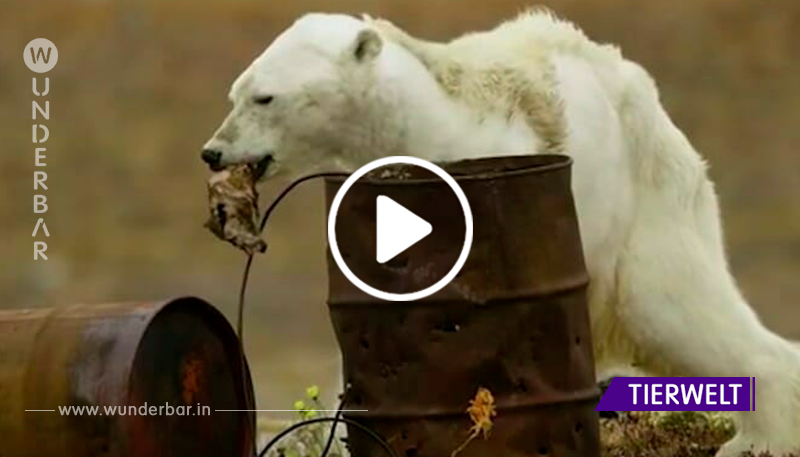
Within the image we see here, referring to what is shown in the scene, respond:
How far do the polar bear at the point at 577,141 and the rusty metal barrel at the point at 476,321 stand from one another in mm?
525

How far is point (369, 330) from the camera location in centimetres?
391

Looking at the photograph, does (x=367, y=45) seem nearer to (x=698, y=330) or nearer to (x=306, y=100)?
(x=306, y=100)

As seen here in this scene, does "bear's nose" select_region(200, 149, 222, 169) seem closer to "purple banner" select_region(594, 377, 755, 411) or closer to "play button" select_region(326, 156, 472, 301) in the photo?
"play button" select_region(326, 156, 472, 301)

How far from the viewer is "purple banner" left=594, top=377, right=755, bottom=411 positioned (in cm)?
500

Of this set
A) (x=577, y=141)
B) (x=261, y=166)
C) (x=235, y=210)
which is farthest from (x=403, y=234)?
(x=577, y=141)

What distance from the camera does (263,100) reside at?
432 cm

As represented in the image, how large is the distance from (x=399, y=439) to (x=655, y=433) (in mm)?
1751

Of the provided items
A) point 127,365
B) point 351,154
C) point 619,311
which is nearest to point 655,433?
point 619,311

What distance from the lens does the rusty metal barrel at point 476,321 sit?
12.5ft

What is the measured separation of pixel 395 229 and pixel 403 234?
0.02m

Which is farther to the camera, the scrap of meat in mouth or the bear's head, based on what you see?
the bear's head

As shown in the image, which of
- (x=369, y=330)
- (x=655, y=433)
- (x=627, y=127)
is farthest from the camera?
(x=655, y=433)

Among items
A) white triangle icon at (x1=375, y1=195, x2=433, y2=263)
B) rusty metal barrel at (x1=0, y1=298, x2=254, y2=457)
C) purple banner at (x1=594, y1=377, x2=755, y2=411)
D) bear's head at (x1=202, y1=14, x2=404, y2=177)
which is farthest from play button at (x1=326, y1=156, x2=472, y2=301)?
purple banner at (x1=594, y1=377, x2=755, y2=411)

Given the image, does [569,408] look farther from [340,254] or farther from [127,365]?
[127,365]
